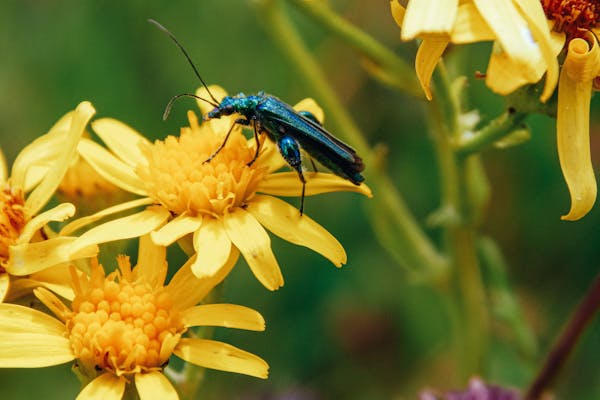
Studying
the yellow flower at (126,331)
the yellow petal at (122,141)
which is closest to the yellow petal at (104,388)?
the yellow flower at (126,331)

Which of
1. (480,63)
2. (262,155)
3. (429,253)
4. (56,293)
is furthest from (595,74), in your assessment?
(480,63)

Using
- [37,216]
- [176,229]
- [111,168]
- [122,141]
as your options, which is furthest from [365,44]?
[37,216]

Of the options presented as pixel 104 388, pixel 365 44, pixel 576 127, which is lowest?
pixel 576 127

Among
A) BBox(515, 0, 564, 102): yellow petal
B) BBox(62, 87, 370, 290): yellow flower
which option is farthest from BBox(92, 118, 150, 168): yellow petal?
BBox(515, 0, 564, 102): yellow petal

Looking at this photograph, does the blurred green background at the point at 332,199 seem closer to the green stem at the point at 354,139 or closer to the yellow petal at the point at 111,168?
the green stem at the point at 354,139

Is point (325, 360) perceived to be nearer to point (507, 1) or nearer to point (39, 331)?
point (39, 331)

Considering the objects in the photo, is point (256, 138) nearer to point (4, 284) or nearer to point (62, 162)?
point (62, 162)
